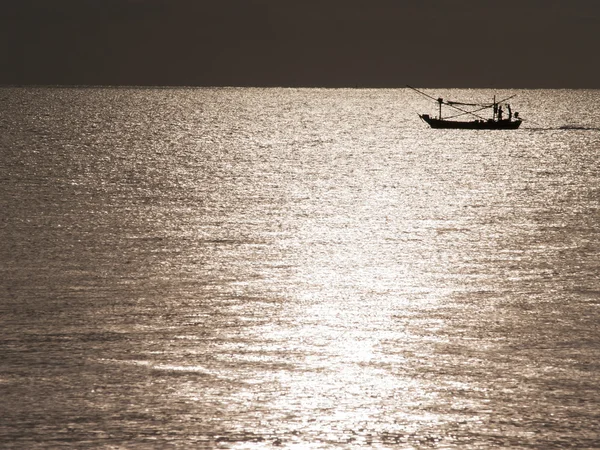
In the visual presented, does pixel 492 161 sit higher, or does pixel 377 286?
pixel 492 161

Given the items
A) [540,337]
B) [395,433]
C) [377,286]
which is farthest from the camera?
[377,286]

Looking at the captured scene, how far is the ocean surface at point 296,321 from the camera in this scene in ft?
73.7

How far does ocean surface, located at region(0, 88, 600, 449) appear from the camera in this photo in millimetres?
22469

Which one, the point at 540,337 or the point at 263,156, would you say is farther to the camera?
the point at 263,156

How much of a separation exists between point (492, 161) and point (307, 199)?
52.6 m

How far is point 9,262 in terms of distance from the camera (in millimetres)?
42688

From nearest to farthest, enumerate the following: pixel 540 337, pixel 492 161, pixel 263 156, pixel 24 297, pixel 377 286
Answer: pixel 540 337 < pixel 24 297 < pixel 377 286 < pixel 492 161 < pixel 263 156

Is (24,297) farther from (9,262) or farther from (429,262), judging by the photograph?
(429,262)

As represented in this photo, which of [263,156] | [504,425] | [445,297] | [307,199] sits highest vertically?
[263,156]

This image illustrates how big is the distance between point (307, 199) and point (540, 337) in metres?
45.4

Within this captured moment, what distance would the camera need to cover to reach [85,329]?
3086 centimetres

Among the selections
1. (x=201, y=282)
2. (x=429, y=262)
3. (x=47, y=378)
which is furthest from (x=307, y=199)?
(x=47, y=378)

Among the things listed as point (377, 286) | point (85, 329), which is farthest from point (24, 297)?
point (377, 286)

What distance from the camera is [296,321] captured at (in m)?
32.1
